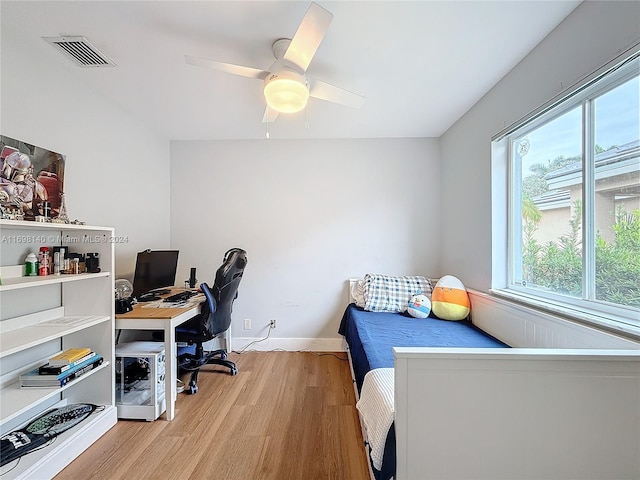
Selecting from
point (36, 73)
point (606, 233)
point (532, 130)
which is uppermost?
point (36, 73)

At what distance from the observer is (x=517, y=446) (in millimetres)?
953

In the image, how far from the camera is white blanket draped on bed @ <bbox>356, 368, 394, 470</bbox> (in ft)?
3.65

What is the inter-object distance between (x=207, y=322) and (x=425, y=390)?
6.41 ft

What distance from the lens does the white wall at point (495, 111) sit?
4.20ft

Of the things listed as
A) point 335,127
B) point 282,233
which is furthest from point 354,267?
point 335,127

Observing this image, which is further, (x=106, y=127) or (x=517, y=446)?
(x=106, y=127)

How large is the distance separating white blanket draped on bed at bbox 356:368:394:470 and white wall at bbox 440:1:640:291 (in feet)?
4.56

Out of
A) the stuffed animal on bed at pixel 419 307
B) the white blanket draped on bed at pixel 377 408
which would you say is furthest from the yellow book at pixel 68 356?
the stuffed animal on bed at pixel 419 307

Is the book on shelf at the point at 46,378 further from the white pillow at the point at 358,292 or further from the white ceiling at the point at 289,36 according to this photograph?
the white pillow at the point at 358,292

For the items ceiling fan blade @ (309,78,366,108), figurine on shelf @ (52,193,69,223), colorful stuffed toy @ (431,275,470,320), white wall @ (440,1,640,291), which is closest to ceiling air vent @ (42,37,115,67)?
figurine on shelf @ (52,193,69,223)

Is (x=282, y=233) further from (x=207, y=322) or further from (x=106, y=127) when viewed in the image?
(x=106, y=127)

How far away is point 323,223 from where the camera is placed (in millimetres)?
3242

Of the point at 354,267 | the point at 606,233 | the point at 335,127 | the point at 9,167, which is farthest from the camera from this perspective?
the point at 354,267

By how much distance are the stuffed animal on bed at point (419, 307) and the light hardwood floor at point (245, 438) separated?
88cm
